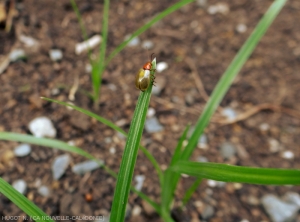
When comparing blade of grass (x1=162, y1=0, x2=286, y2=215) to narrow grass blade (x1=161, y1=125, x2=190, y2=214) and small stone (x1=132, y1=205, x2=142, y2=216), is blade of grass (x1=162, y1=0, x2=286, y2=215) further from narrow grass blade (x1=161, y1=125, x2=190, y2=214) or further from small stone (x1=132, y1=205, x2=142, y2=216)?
small stone (x1=132, y1=205, x2=142, y2=216)

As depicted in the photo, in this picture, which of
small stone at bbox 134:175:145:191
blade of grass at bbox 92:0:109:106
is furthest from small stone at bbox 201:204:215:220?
blade of grass at bbox 92:0:109:106

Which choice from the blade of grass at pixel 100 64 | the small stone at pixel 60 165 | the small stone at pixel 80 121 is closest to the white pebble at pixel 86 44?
the blade of grass at pixel 100 64

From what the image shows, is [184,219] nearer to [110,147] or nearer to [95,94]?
[110,147]

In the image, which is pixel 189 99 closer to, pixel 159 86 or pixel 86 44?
pixel 159 86

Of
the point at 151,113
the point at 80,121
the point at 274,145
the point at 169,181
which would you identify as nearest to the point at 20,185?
the point at 80,121

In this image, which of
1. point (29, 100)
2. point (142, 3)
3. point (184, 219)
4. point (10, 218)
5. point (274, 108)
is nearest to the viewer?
point (10, 218)

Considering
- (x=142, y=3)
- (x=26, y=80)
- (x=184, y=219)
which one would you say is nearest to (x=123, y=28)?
(x=142, y=3)
